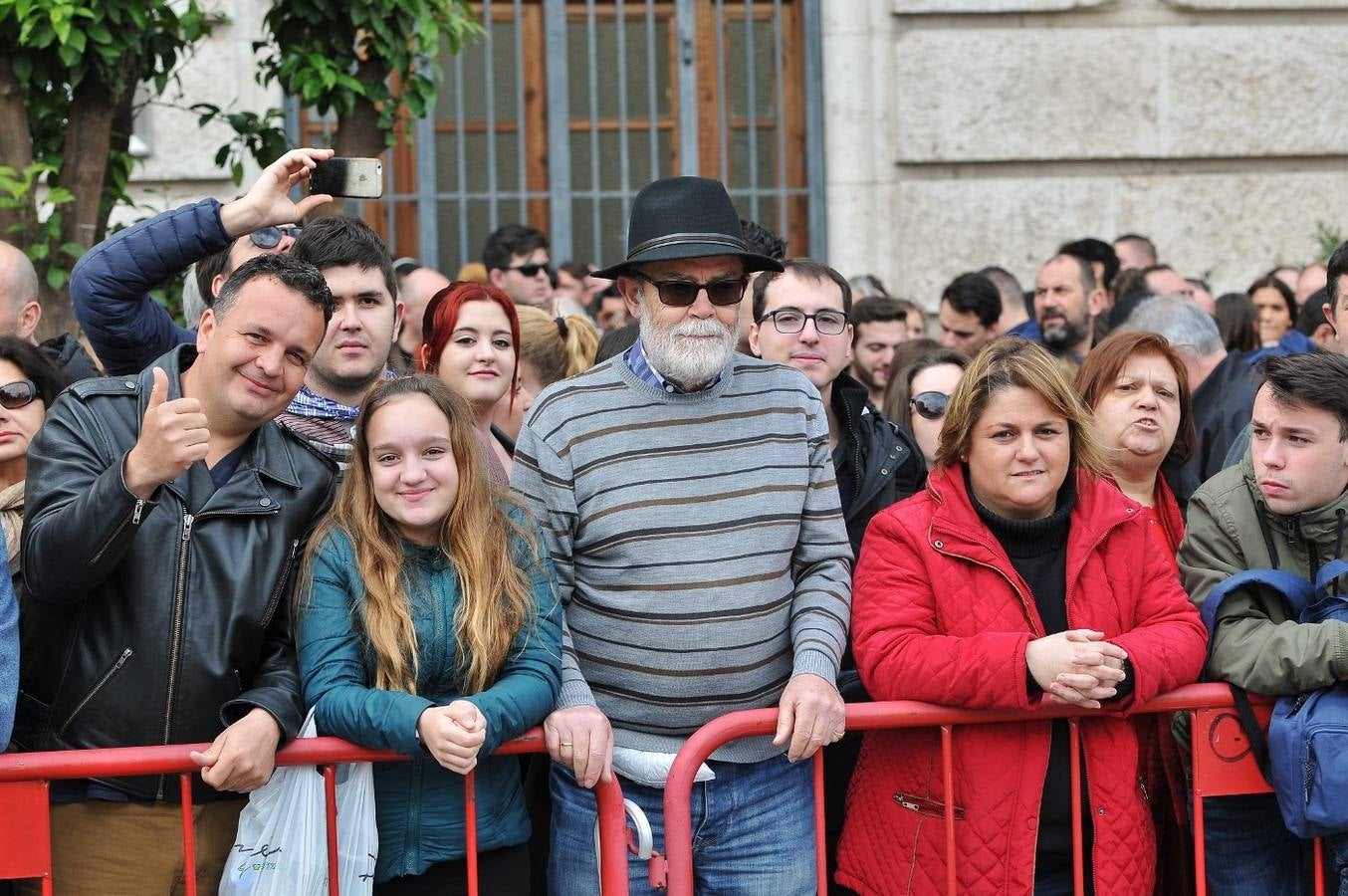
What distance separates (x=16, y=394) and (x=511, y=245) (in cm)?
384

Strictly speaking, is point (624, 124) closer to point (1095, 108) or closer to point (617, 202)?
point (617, 202)

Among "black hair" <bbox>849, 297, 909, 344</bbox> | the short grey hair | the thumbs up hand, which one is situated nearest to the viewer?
the thumbs up hand

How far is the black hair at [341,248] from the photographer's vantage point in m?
3.98

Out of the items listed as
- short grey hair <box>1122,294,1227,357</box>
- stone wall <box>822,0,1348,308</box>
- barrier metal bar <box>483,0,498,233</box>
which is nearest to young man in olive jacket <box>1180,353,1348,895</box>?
short grey hair <box>1122,294,1227,357</box>

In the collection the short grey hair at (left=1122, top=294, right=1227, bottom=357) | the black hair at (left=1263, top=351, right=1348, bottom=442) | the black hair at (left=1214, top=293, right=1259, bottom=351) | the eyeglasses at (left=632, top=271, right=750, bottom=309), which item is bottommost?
the black hair at (left=1263, top=351, right=1348, bottom=442)

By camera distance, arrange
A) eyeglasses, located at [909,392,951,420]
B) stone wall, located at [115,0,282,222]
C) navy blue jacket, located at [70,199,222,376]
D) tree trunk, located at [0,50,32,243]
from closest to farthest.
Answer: navy blue jacket, located at [70,199,222,376], eyeglasses, located at [909,392,951,420], tree trunk, located at [0,50,32,243], stone wall, located at [115,0,282,222]

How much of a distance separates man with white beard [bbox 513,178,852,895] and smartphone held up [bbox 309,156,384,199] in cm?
63

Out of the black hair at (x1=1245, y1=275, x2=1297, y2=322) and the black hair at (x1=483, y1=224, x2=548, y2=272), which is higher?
the black hair at (x1=483, y1=224, x2=548, y2=272)

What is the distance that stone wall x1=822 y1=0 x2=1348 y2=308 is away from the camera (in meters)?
8.65

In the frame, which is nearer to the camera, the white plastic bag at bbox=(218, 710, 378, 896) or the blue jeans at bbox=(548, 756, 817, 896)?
the white plastic bag at bbox=(218, 710, 378, 896)

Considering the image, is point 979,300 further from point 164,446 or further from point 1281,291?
point 164,446

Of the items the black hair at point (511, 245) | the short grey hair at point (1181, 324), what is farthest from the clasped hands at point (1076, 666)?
the black hair at point (511, 245)

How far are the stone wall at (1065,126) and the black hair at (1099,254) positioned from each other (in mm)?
913

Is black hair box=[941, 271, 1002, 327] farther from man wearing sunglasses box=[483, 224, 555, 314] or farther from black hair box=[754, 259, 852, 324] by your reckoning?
black hair box=[754, 259, 852, 324]
